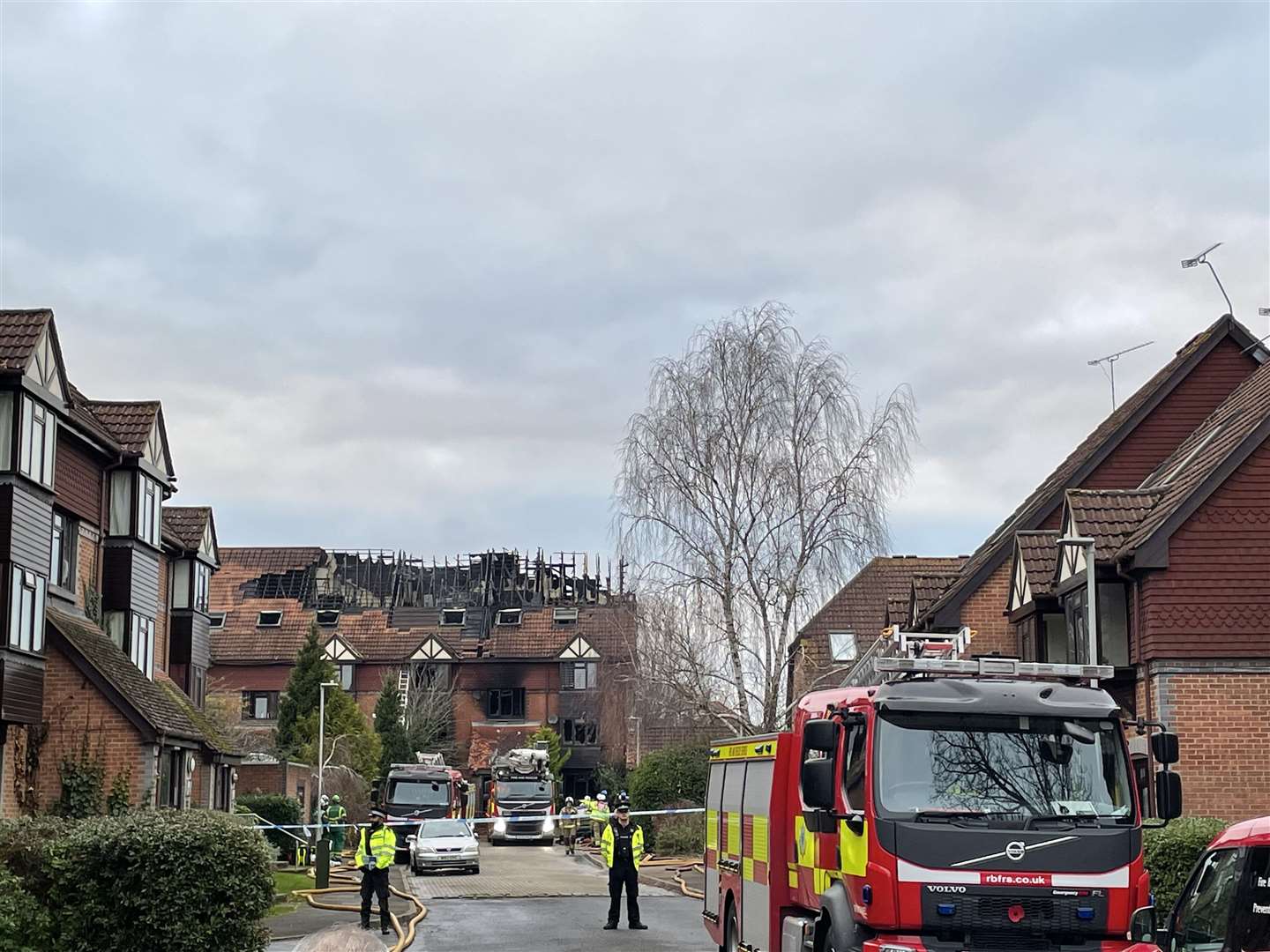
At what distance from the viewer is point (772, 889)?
562 inches

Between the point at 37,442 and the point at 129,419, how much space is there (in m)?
7.99

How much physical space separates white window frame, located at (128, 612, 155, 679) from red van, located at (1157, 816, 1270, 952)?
26.0m

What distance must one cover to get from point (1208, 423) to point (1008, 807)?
21418 mm

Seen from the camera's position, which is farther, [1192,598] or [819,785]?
[1192,598]

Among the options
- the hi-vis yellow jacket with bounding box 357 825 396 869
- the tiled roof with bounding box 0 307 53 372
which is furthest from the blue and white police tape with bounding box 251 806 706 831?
the tiled roof with bounding box 0 307 53 372

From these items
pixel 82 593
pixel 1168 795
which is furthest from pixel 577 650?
pixel 1168 795

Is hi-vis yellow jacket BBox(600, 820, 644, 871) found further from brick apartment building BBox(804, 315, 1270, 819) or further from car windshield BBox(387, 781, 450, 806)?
car windshield BBox(387, 781, 450, 806)

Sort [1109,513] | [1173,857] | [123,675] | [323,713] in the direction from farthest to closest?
[323,713] → [123,675] → [1109,513] → [1173,857]

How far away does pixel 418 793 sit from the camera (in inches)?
1943

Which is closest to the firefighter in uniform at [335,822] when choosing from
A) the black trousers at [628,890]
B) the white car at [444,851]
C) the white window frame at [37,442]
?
the white car at [444,851]

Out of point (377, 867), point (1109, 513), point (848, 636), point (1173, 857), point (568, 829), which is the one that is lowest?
point (568, 829)

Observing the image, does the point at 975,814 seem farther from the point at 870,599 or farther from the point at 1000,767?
the point at 870,599

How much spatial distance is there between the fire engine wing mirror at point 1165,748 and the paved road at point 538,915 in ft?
29.4

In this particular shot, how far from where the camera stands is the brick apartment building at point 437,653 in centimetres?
7944
